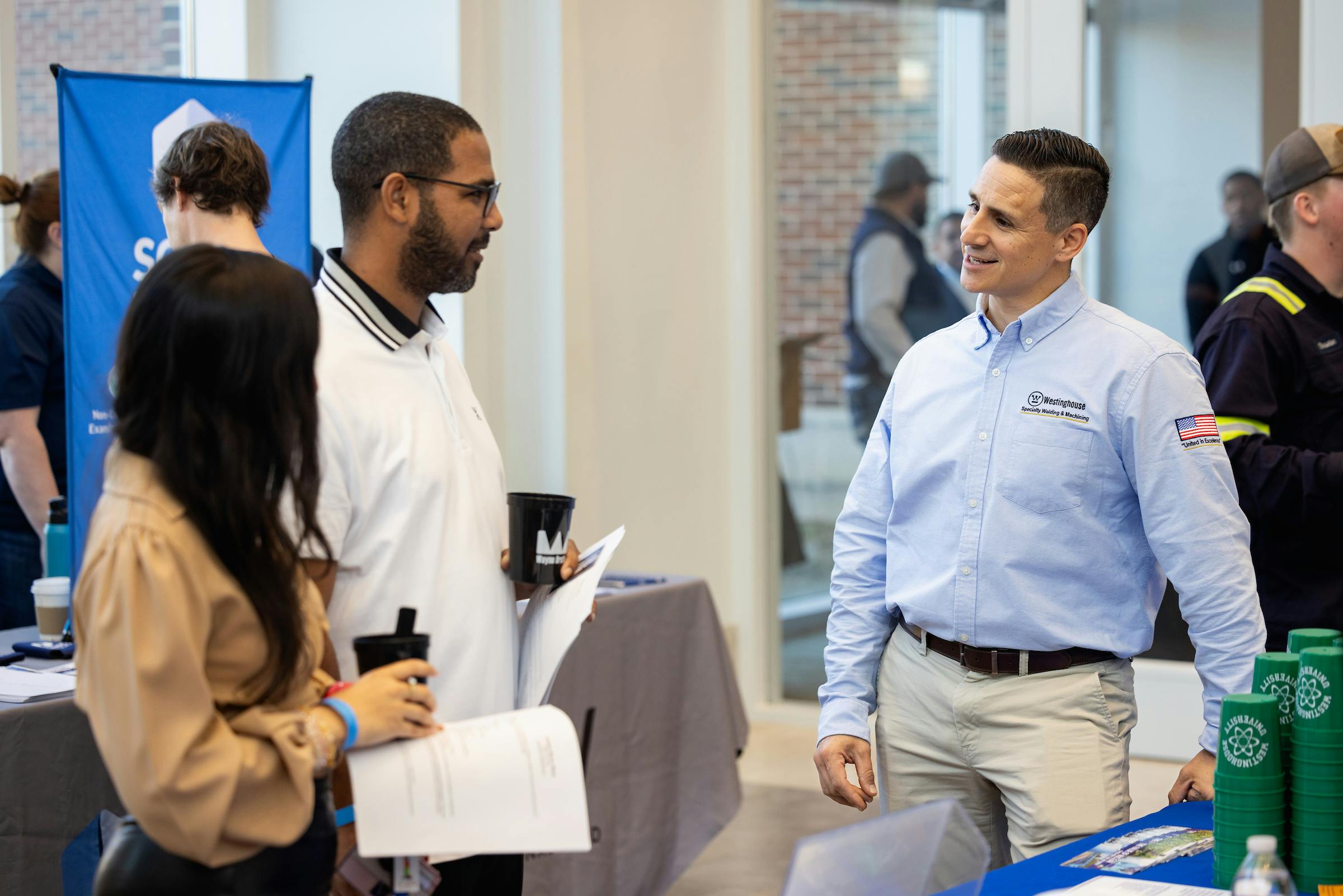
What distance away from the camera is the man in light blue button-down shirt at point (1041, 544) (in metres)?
1.90

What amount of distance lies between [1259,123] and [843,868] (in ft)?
12.8

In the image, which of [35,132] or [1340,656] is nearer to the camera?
[1340,656]

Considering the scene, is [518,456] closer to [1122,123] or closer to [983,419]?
[1122,123]

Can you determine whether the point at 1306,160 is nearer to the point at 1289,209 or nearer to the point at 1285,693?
the point at 1289,209

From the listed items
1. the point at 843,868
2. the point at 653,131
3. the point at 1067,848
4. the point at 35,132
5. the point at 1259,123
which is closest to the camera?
the point at 843,868

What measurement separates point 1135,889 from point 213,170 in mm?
2061

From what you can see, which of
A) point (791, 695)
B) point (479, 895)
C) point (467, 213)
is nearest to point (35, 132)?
point (467, 213)

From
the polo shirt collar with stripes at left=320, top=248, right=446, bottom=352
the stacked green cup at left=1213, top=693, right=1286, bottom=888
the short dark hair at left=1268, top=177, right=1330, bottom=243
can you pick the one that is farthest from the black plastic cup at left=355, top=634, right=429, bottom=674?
the short dark hair at left=1268, top=177, right=1330, bottom=243

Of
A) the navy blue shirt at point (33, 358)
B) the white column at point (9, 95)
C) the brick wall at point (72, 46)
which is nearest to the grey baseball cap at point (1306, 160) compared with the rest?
the navy blue shirt at point (33, 358)

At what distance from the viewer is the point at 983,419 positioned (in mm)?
2027

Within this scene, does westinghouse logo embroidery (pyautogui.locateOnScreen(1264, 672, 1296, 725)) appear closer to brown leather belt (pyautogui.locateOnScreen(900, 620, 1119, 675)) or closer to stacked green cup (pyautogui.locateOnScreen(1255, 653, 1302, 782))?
stacked green cup (pyautogui.locateOnScreen(1255, 653, 1302, 782))

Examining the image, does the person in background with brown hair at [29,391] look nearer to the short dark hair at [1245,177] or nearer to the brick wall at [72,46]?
the brick wall at [72,46]

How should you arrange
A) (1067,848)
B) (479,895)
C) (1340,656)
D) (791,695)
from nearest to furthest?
1. (1340,656)
2. (1067,848)
3. (479,895)
4. (791,695)

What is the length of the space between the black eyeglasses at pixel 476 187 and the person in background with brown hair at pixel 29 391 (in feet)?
5.75
